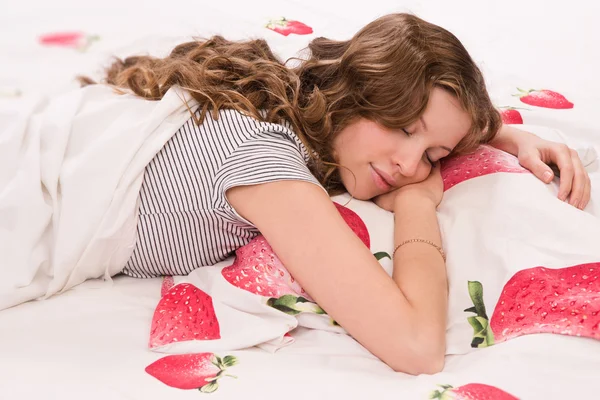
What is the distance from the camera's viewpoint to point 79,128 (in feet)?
3.89

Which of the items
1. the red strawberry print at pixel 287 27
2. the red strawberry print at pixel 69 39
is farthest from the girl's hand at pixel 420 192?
the red strawberry print at pixel 69 39

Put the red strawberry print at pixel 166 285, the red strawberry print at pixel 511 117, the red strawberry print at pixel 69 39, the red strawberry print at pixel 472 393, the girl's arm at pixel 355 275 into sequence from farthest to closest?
the red strawberry print at pixel 69 39, the red strawberry print at pixel 511 117, the red strawberry print at pixel 166 285, the girl's arm at pixel 355 275, the red strawberry print at pixel 472 393

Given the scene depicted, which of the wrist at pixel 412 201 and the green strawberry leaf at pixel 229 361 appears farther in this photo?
the wrist at pixel 412 201

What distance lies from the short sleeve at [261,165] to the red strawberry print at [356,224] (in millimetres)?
118

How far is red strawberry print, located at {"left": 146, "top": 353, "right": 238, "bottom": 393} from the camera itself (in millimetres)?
917

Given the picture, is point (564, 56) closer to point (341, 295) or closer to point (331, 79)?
point (331, 79)

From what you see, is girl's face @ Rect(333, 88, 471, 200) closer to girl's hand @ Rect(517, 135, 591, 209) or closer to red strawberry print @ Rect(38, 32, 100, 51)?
girl's hand @ Rect(517, 135, 591, 209)

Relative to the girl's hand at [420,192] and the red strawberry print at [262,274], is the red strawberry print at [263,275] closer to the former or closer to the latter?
the red strawberry print at [262,274]

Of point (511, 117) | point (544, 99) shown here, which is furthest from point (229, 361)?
point (544, 99)

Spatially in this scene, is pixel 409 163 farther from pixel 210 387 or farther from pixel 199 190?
pixel 210 387

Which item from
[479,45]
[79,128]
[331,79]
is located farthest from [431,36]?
[479,45]

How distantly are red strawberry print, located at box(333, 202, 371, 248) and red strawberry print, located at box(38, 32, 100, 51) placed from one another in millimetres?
947

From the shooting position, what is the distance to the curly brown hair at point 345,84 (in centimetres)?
120

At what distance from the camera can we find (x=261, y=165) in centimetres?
108
